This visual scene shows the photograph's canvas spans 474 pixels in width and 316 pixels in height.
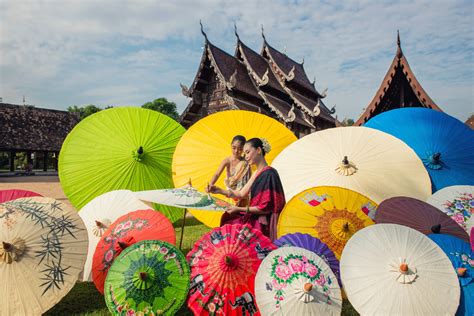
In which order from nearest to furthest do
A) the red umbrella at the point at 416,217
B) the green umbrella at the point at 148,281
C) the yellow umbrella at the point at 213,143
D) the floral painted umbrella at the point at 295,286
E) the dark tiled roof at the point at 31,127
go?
the floral painted umbrella at the point at 295,286 → the green umbrella at the point at 148,281 → the red umbrella at the point at 416,217 → the yellow umbrella at the point at 213,143 → the dark tiled roof at the point at 31,127

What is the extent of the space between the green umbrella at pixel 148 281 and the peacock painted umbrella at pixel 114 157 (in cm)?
278

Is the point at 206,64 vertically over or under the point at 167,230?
over

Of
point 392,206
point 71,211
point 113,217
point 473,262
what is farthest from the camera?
point 113,217

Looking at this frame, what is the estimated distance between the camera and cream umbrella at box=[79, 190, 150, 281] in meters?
3.79

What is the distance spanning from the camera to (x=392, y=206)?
11.3 ft

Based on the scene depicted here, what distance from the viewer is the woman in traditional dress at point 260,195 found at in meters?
3.21

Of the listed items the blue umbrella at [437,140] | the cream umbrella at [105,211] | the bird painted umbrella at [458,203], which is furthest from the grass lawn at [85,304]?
the blue umbrella at [437,140]

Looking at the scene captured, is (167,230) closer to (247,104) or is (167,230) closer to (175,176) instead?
(175,176)

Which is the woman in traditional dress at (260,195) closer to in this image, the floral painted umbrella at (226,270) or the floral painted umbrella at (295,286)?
the floral painted umbrella at (226,270)

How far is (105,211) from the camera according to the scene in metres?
4.01

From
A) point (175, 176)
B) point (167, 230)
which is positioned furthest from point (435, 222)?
point (175, 176)

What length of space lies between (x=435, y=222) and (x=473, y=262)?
1.94 ft

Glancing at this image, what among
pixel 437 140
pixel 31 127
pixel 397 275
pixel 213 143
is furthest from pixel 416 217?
pixel 31 127

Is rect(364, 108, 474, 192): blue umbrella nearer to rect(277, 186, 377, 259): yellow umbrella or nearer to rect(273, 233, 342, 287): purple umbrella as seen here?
rect(277, 186, 377, 259): yellow umbrella
